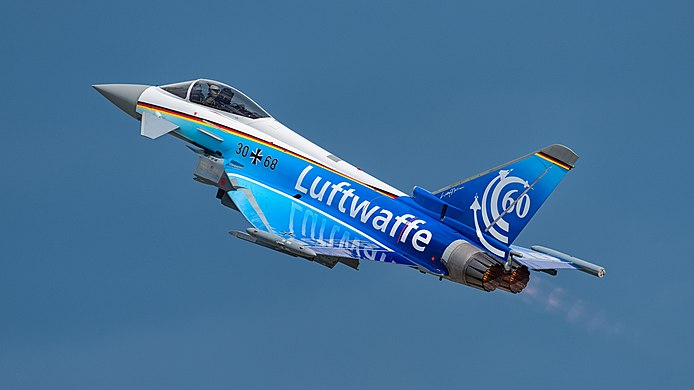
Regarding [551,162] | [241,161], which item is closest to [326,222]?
[241,161]

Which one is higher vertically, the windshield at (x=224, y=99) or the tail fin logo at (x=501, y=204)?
the windshield at (x=224, y=99)

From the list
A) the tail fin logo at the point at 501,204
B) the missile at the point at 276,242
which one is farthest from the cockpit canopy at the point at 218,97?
the tail fin logo at the point at 501,204

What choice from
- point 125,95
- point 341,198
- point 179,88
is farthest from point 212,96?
point 341,198

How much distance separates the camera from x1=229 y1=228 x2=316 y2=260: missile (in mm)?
31594

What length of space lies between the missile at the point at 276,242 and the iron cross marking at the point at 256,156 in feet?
15.9

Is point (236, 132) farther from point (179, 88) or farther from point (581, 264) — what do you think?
point (581, 264)

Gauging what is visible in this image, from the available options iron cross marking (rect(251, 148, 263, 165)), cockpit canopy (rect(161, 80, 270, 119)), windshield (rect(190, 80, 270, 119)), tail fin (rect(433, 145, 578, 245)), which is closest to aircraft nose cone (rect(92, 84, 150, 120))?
cockpit canopy (rect(161, 80, 270, 119))

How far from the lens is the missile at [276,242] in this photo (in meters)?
31.6

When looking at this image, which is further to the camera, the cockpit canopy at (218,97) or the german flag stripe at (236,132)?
the cockpit canopy at (218,97)

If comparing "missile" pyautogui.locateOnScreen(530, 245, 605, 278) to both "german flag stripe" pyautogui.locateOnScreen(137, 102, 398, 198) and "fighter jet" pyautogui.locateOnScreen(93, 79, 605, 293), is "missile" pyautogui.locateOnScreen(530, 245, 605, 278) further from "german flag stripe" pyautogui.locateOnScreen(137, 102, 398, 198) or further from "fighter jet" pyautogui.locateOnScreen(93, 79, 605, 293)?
"german flag stripe" pyautogui.locateOnScreen(137, 102, 398, 198)

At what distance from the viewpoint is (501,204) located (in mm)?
31297

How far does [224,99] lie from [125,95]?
9.52 feet

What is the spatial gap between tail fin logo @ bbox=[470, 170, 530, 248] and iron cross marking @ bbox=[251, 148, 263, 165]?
6.88 m

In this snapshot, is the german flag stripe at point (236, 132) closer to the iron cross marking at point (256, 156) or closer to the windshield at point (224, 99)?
the iron cross marking at point (256, 156)
